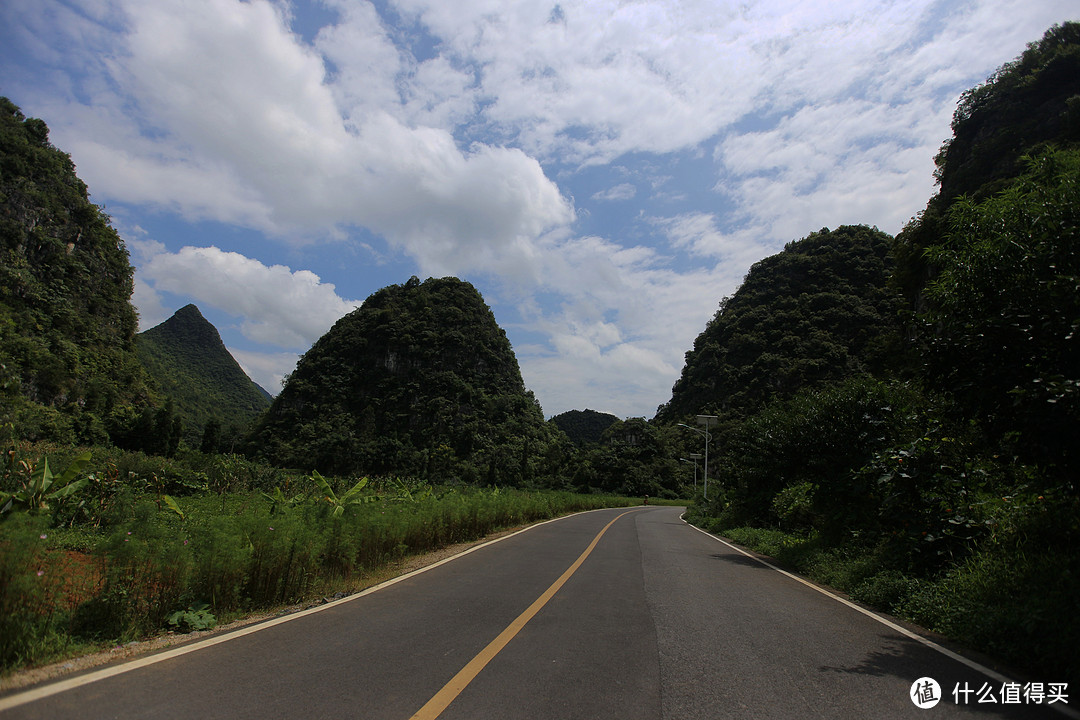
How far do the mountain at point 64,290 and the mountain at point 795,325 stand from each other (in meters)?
73.1

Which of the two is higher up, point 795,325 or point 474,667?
point 795,325

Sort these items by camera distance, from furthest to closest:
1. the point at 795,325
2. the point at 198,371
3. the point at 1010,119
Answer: the point at 198,371, the point at 795,325, the point at 1010,119

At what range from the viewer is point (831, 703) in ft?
11.7

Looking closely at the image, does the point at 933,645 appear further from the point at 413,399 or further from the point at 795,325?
the point at 413,399

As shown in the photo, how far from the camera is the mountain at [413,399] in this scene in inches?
3172

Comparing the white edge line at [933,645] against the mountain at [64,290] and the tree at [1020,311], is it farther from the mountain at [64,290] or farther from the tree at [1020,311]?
the mountain at [64,290]

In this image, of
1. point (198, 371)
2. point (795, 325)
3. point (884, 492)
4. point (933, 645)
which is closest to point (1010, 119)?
point (795, 325)

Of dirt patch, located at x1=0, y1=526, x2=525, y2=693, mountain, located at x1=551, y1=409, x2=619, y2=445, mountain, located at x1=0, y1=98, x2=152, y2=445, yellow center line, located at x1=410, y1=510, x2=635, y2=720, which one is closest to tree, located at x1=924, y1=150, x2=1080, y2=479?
yellow center line, located at x1=410, y1=510, x2=635, y2=720

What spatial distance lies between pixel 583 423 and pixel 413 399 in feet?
194

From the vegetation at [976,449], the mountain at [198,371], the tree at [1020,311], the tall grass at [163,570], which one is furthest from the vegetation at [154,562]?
the mountain at [198,371]

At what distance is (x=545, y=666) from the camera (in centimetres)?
414

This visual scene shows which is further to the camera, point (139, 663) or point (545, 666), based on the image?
point (545, 666)

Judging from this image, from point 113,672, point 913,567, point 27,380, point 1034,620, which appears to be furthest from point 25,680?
point 27,380

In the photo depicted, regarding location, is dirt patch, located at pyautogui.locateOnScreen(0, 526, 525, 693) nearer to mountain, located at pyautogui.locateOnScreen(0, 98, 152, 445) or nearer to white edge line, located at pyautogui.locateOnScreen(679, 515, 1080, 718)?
white edge line, located at pyautogui.locateOnScreen(679, 515, 1080, 718)
